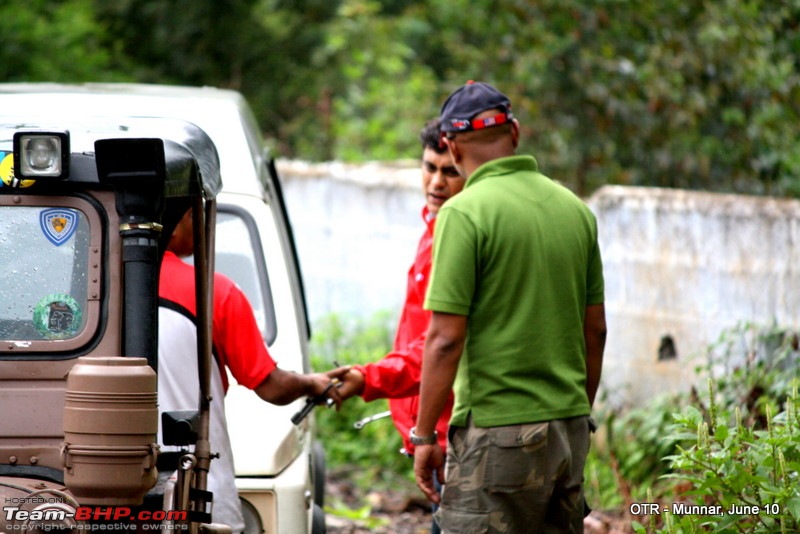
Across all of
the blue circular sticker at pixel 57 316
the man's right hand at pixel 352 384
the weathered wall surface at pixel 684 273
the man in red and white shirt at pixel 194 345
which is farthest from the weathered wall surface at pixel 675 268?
the blue circular sticker at pixel 57 316

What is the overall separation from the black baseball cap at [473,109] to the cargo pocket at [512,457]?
3.31ft

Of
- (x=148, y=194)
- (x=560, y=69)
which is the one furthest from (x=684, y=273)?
(x=148, y=194)

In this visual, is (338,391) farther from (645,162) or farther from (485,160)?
(645,162)

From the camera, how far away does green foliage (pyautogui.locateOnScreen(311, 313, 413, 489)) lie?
8.12 meters

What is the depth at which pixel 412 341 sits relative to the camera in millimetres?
4672

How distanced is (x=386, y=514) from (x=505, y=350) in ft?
12.3

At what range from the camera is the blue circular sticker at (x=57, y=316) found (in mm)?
3395

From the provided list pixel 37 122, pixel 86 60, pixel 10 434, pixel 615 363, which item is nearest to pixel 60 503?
pixel 10 434

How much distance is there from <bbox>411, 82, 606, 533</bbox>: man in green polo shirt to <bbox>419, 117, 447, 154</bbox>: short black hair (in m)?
0.80

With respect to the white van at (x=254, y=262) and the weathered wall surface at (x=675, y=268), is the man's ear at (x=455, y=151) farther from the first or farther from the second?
the weathered wall surface at (x=675, y=268)

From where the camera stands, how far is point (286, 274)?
534cm

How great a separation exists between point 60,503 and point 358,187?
22.1ft

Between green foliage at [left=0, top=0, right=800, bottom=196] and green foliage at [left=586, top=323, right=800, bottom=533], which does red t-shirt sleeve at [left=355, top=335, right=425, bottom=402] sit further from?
green foliage at [left=0, top=0, right=800, bottom=196]

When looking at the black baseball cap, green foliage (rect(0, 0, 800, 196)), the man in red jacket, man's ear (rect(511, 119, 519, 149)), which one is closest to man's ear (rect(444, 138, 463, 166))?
the black baseball cap
